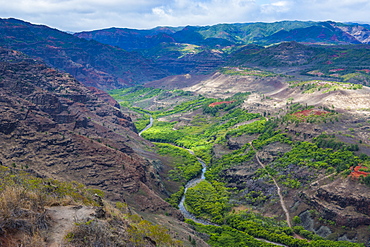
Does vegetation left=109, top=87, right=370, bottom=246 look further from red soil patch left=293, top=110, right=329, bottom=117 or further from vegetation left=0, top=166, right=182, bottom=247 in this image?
vegetation left=0, top=166, right=182, bottom=247

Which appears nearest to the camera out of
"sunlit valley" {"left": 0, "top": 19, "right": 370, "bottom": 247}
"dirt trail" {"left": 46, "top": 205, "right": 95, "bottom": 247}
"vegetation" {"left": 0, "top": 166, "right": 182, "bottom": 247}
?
"vegetation" {"left": 0, "top": 166, "right": 182, "bottom": 247}

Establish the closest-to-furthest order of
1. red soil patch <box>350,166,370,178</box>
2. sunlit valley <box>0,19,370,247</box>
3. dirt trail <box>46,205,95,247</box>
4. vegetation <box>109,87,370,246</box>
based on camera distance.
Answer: dirt trail <box>46,205,95,247</box>
sunlit valley <box>0,19,370,247</box>
vegetation <box>109,87,370,246</box>
red soil patch <box>350,166,370,178</box>

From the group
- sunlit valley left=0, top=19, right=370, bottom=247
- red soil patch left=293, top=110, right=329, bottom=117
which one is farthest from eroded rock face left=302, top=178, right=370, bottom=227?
red soil patch left=293, top=110, right=329, bottom=117

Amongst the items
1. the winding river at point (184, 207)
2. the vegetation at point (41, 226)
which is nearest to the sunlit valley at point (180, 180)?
the vegetation at point (41, 226)

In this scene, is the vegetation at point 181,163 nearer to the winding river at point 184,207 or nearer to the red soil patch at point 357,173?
the winding river at point 184,207

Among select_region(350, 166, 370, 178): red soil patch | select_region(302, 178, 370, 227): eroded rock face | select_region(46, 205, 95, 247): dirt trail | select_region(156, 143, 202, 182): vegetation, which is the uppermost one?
select_region(46, 205, 95, 247): dirt trail

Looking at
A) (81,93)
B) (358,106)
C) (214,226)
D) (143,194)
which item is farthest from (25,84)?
(358,106)

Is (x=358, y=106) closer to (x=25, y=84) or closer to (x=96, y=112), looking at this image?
(x=96, y=112)

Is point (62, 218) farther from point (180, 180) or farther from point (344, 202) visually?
point (180, 180)

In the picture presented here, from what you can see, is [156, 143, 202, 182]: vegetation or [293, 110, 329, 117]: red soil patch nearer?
[156, 143, 202, 182]: vegetation
